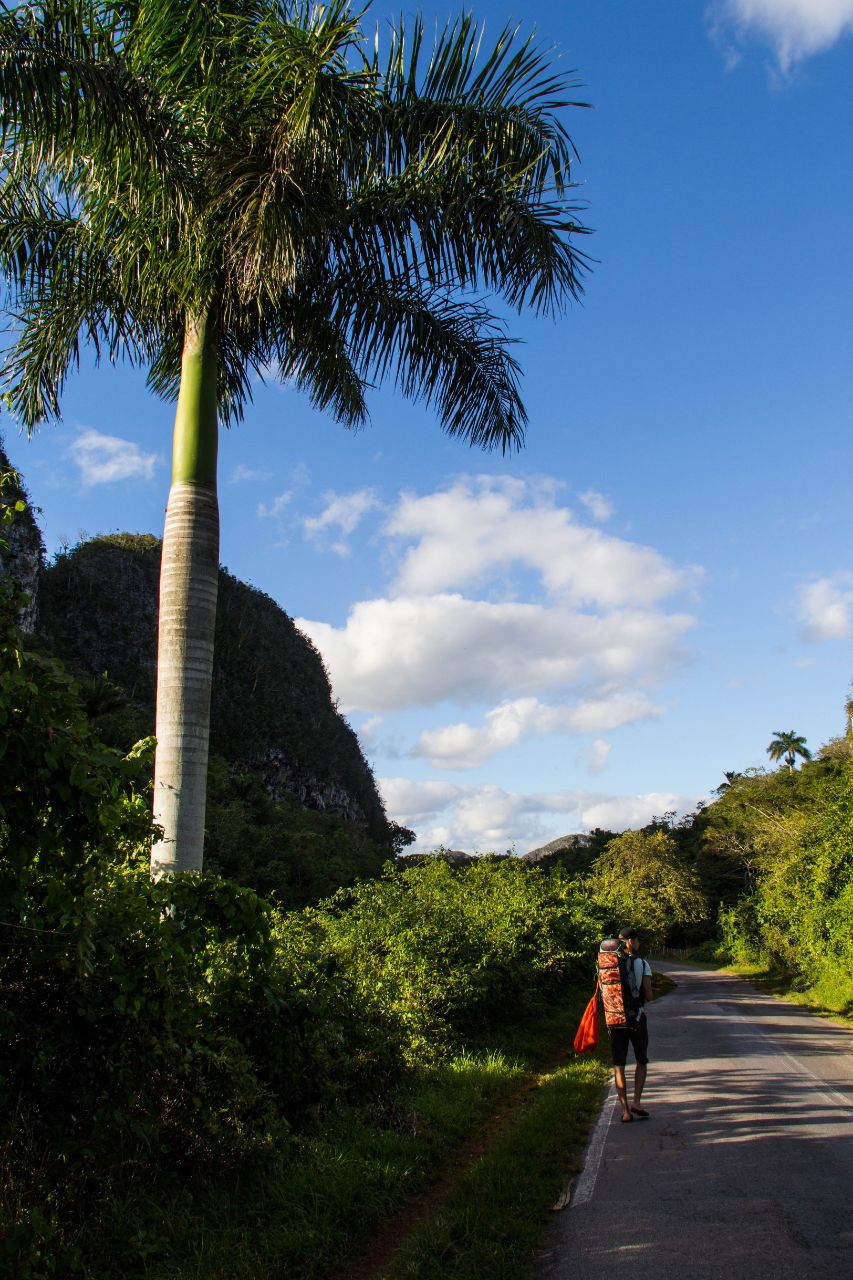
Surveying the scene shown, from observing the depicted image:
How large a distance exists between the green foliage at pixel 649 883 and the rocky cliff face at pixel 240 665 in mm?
40129

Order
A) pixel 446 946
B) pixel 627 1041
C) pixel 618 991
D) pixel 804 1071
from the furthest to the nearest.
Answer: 1. pixel 446 946
2. pixel 804 1071
3. pixel 618 991
4. pixel 627 1041

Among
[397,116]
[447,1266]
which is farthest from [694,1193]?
[397,116]

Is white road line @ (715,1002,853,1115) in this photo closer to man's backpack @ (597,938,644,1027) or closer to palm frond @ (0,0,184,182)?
man's backpack @ (597,938,644,1027)

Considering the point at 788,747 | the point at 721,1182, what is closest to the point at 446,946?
the point at 721,1182

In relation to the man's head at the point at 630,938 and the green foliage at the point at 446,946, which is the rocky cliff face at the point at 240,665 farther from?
the man's head at the point at 630,938

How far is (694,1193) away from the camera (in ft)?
17.9

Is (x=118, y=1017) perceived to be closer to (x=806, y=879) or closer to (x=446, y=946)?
(x=446, y=946)

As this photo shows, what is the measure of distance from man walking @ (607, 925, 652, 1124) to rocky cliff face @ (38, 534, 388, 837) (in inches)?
2518

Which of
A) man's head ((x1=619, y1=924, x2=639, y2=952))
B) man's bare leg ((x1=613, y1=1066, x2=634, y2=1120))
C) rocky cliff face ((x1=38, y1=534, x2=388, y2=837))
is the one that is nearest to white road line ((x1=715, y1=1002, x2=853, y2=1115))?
man's bare leg ((x1=613, y1=1066, x2=634, y2=1120))

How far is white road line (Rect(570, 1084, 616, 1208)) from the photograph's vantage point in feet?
18.2

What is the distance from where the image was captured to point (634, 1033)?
26.8 ft

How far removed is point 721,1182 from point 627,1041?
2459mm

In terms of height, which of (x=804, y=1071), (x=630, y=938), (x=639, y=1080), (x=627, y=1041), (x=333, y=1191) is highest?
(x=630, y=938)

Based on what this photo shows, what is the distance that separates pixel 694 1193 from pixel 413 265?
8.05m
